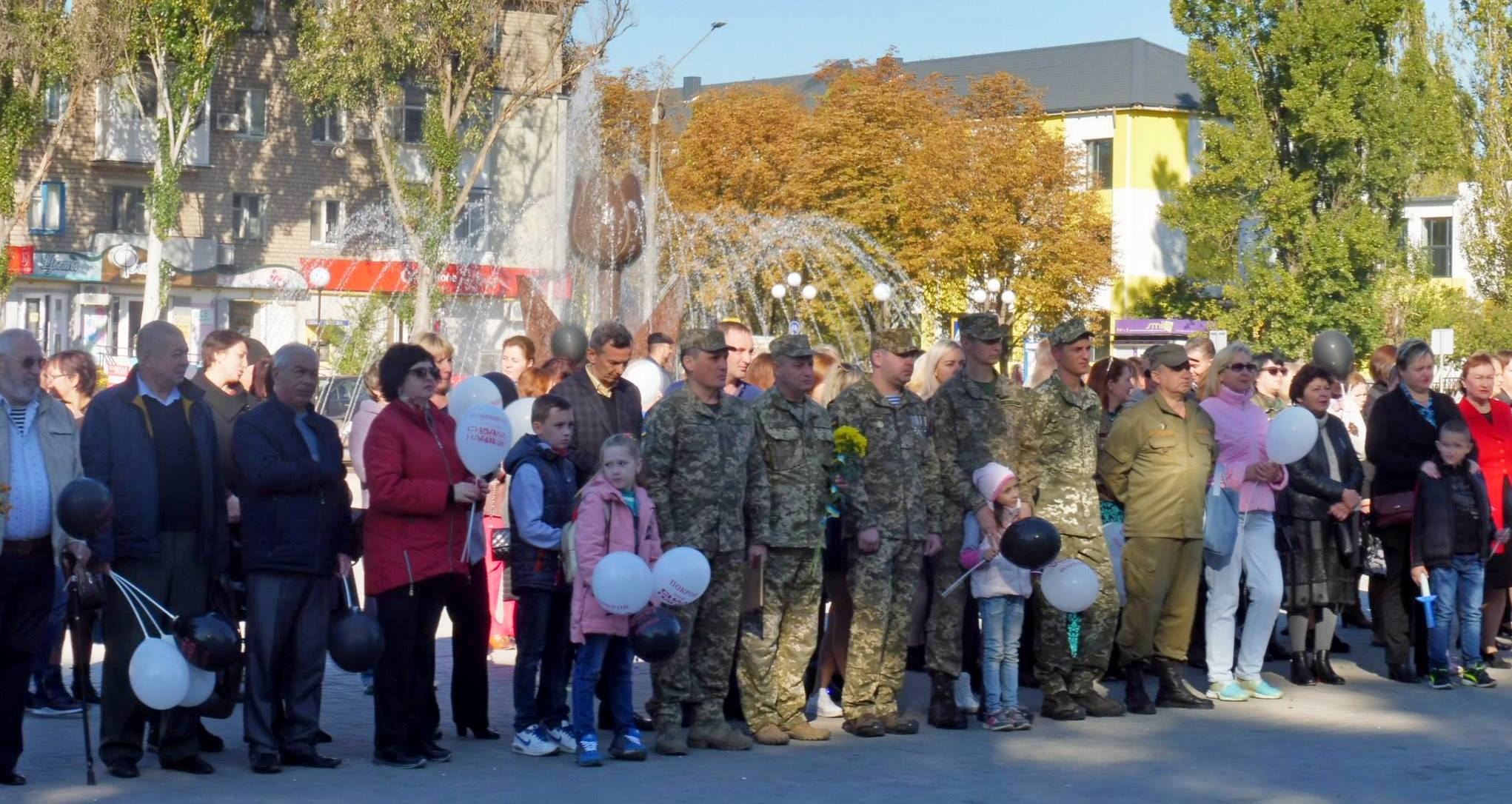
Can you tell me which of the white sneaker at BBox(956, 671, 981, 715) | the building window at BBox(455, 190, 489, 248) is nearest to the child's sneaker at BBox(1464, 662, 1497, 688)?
the white sneaker at BBox(956, 671, 981, 715)

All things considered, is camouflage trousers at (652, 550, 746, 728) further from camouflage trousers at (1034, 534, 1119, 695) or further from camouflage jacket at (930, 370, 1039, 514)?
camouflage trousers at (1034, 534, 1119, 695)

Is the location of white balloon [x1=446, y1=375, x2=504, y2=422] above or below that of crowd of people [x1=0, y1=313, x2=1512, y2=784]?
above

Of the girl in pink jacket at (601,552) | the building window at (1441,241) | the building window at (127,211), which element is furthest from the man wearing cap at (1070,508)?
the building window at (1441,241)

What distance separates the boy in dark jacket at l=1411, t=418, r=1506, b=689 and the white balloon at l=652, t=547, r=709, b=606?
212 inches

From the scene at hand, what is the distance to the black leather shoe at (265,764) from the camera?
8.60 meters

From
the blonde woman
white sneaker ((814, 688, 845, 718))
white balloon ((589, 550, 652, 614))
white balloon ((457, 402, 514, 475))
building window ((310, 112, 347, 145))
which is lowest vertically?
white sneaker ((814, 688, 845, 718))

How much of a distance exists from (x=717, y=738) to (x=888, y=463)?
1.71m

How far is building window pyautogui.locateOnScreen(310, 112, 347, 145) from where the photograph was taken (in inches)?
2138

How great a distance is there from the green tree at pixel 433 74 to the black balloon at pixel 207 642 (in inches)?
1625

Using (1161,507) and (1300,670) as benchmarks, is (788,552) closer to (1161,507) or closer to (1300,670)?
(1161,507)

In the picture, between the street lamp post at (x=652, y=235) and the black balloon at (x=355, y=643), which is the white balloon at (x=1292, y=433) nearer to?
the black balloon at (x=355, y=643)

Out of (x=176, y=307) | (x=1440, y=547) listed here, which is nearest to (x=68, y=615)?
(x=1440, y=547)

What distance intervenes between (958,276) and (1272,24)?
35.8 feet

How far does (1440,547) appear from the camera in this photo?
38.8ft
